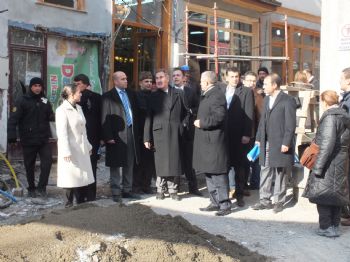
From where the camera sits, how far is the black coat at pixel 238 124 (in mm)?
8008

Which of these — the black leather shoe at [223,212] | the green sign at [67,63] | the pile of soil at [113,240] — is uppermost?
the green sign at [67,63]

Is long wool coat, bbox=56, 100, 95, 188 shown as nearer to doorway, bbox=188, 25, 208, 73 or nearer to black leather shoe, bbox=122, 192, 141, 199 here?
black leather shoe, bbox=122, 192, 141, 199

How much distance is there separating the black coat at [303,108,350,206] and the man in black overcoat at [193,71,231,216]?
1.39 meters

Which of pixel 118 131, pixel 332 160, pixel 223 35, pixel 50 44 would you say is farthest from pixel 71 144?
pixel 223 35

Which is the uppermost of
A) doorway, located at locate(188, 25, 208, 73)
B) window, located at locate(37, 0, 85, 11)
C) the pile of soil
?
window, located at locate(37, 0, 85, 11)

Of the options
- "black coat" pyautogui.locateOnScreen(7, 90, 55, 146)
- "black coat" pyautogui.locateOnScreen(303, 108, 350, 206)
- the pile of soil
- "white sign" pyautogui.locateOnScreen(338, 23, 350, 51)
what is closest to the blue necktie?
"black coat" pyautogui.locateOnScreen(7, 90, 55, 146)

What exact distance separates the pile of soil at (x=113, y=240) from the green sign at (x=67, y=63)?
6008mm

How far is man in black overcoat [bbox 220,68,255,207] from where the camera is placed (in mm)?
8016

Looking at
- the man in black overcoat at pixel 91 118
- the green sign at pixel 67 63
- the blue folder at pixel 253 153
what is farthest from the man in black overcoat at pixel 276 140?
the green sign at pixel 67 63

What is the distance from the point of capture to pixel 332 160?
20.7 feet

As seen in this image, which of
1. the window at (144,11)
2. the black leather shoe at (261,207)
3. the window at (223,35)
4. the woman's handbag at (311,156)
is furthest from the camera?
the window at (223,35)

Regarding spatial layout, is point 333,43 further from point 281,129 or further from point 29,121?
point 29,121

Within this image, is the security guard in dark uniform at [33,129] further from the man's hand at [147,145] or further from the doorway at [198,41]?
the doorway at [198,41]

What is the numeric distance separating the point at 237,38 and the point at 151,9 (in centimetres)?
426
